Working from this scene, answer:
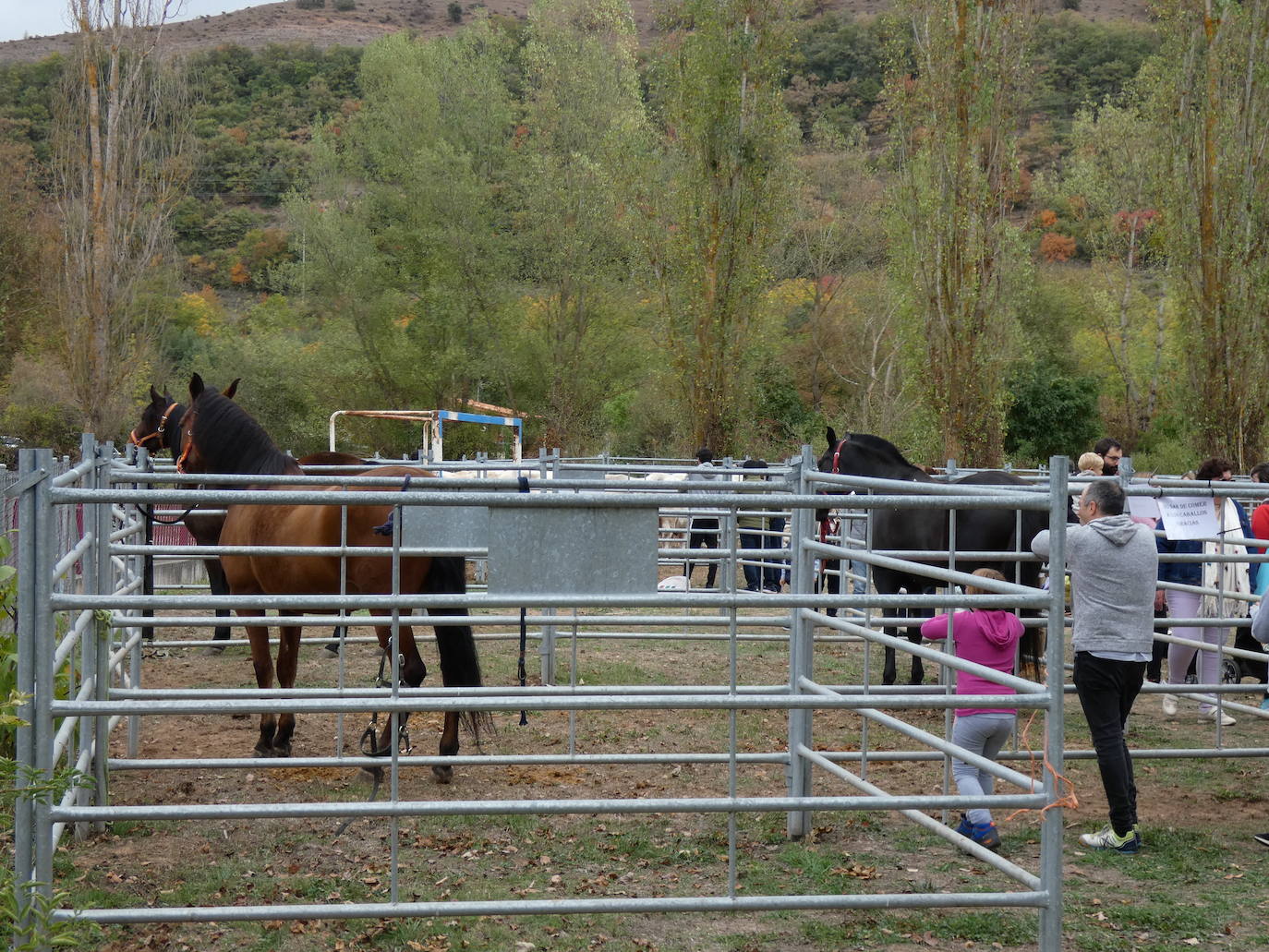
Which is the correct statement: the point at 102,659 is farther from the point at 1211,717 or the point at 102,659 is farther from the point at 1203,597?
the point at 1203,597

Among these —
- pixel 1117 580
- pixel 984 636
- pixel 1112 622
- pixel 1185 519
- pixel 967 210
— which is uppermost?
pixel 967 210

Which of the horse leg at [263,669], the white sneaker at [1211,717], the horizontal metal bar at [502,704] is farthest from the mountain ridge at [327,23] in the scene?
the horizontal metal bar at [502,704]

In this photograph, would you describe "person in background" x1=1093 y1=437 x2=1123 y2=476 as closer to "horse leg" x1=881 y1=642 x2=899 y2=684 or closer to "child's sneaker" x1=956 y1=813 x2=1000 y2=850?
"horse leg" x1=881 y1=642 x2=899 y2=684

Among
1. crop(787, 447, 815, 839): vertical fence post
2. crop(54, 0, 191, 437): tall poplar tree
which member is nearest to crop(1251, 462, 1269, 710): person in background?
crop(787, 447, 815, 839): vertical fence post

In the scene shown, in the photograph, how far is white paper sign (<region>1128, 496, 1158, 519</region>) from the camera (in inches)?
271

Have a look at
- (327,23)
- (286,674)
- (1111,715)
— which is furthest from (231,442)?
(327,23)

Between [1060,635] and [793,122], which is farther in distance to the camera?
[793,122]

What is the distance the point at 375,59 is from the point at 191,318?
19904mm

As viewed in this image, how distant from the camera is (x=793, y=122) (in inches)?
836

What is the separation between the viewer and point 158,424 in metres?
10.2

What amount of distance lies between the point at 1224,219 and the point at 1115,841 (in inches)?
584

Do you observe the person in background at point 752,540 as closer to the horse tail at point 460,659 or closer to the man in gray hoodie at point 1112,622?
the horse tail at point 460,659

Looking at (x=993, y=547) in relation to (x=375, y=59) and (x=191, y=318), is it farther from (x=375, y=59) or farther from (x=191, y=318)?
(x=191, y=318)

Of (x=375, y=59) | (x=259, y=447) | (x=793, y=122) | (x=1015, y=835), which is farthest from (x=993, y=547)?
(x=375, y=59)
